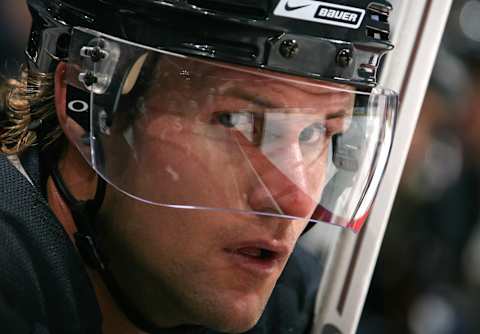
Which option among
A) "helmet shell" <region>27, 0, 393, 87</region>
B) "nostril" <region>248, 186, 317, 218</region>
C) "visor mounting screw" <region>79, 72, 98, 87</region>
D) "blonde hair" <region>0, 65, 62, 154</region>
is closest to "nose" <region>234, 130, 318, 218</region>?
"nostril" <region>248, 186, 317, 218</region>

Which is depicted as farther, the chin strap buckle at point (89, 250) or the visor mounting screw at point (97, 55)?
the chin strap buckle at point (89, 250)

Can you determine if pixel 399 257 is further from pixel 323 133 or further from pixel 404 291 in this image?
pixel 323 133

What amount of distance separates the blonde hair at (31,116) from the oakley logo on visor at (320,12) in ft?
1.23

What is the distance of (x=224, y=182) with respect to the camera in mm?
1106

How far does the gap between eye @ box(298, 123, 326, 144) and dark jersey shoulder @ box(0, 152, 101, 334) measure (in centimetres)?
38

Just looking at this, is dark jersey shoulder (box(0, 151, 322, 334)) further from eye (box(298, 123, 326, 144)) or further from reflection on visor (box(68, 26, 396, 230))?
eye (box(298, 123, 326, 144))

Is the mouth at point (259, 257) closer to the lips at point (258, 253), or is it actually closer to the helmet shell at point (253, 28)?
the lips at point (258, 253)

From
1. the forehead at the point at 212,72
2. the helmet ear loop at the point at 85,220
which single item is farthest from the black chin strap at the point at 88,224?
the forehead at the point at 212,72

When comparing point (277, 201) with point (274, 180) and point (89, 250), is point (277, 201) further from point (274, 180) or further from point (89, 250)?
point (89, 250)

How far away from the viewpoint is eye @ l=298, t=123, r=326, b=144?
114cm

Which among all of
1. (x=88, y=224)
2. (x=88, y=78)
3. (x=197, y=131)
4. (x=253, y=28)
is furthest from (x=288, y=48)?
(x=88, y=224)

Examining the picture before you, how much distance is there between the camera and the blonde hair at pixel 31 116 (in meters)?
1.22

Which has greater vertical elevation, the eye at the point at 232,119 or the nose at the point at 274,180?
the eye at the point at 232,119

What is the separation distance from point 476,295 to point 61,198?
1745mm
